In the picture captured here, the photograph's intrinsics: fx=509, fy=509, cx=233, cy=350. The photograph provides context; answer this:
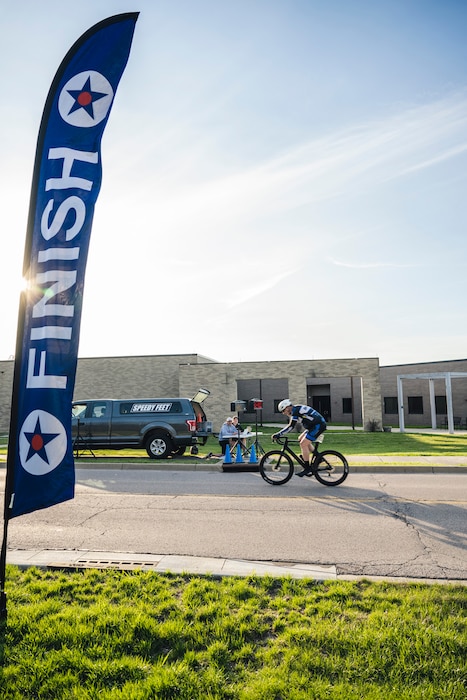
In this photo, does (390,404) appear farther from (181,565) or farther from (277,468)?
(181,565)

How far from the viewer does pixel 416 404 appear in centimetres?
3888

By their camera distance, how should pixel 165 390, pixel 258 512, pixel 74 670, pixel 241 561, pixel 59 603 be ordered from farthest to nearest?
pixel 165 390 < pixel 258 512 < pixel 241 561 < pixel 59 603 < pixel 74 670

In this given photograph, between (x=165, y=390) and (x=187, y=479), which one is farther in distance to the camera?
(x=165, y=390)

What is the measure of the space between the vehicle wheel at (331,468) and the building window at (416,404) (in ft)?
99.7

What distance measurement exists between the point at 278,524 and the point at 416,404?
3430 centimetres

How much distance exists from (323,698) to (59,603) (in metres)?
2.39

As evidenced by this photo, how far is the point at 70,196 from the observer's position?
464 cm

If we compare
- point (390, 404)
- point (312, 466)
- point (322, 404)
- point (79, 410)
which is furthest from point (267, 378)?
point (312, 466)

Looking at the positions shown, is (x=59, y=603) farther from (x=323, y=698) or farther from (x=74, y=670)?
(x=323, y=698)

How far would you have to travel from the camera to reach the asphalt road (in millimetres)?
5836

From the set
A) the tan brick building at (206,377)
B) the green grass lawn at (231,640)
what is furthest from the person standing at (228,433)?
the tan brick building at (206,377)

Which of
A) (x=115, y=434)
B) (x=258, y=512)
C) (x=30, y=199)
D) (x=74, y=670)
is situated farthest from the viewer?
(x=115, y=434)

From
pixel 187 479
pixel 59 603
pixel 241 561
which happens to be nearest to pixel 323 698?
pixel 59 603

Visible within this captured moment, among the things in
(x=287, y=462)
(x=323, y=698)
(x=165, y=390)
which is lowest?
(x=323, y=698)
